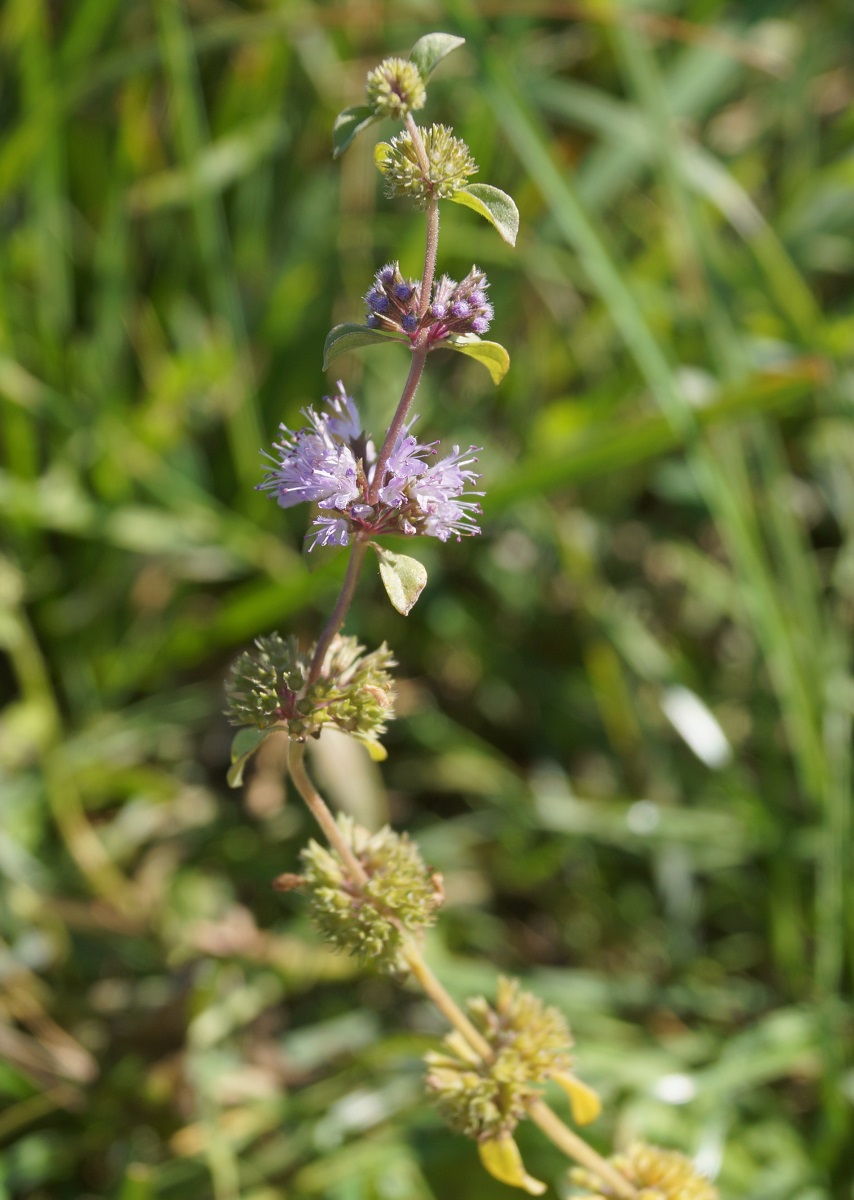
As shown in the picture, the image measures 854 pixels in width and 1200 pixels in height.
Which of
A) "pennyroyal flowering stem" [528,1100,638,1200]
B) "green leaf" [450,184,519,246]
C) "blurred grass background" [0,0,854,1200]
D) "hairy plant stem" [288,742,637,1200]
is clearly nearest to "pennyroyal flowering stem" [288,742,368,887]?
"hairy plant stem" [288,742,637,1200]

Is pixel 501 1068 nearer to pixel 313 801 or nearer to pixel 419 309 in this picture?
pixel 313 801

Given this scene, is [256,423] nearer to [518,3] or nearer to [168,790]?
[168,790]

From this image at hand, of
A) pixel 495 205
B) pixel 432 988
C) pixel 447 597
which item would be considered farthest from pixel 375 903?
pixel 447 597

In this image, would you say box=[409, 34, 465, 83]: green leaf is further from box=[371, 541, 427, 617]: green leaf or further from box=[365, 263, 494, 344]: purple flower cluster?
box=[371, 541, 427, 617]: green leaf

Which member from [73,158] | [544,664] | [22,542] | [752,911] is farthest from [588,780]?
[73,158]

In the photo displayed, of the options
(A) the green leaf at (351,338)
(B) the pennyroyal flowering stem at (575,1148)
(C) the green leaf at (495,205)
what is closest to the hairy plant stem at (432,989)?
(B) the pennyroyal flowering stem at (575,1148)
